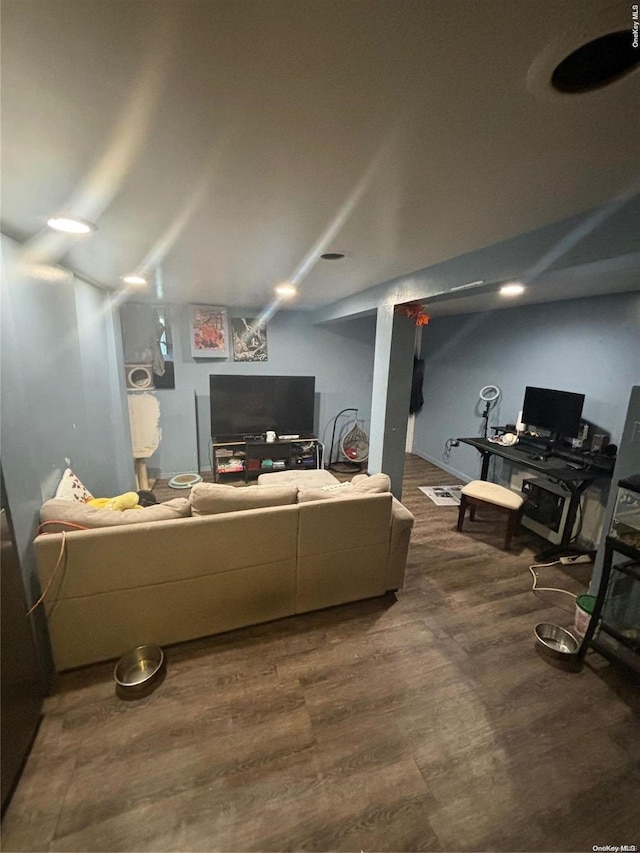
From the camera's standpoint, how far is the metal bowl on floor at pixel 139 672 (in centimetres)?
168

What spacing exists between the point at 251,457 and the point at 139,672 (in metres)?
2.84

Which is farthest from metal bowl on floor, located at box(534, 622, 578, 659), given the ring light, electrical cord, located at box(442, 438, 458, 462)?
electrical cord, located at box(442, 438, 458, 462)

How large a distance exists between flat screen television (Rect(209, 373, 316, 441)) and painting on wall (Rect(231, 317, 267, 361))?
0.42 meters

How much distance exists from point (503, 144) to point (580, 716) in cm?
239

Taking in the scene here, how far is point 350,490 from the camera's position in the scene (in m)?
2.29

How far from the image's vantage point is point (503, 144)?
94cm

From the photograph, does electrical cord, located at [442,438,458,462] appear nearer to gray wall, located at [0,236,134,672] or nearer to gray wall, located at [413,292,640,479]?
gray wall, located at [413,292,640,479]

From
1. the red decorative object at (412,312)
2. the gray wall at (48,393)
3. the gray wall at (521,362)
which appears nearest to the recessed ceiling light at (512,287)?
the red decorative object at (412,312)

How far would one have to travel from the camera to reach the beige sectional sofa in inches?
67.4

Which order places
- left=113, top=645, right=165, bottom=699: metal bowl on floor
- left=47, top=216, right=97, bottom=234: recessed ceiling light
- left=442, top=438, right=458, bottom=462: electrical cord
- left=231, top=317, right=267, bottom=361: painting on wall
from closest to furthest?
left=47, top=216, right=97, bottom=234: recessed ceiling light
left=113, top=645, right=165, bottom=699: metal bowl on floor
left=231, top=317, right=267, bottom=361: painting on wall
left=442, top=438, right=458, bottom=462: electrical cord

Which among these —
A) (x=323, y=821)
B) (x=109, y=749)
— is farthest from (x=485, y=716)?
(x=109, y=749)

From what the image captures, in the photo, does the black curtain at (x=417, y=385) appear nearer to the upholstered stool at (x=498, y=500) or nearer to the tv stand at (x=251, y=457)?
the tv stand at (x=251, y=457)

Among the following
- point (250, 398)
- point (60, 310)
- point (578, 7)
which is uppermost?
point (578, 7)

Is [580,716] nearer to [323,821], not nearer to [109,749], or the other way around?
[323,821]
